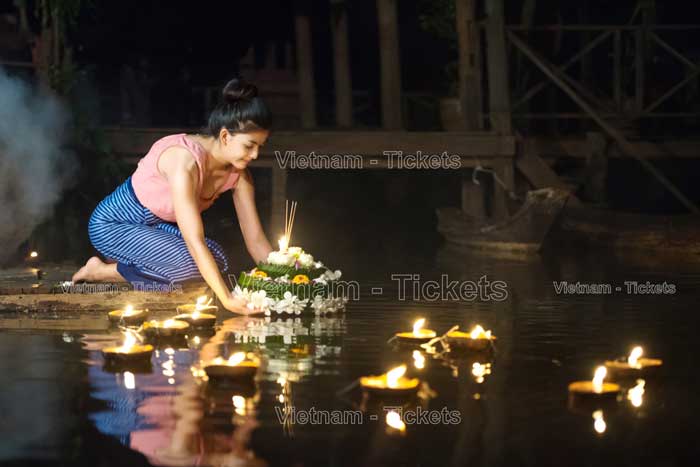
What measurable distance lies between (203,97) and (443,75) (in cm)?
500

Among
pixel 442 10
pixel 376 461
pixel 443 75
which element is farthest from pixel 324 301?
pixel 443 75

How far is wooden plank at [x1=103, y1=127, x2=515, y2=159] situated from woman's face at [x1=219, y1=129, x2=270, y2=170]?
7.03 meters

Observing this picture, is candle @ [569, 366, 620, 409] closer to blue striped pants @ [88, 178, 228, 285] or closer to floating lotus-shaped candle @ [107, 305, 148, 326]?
floating lotus-shaped candle @ [107, 305, 148, 326]

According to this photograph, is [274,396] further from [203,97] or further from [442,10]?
[203,97]

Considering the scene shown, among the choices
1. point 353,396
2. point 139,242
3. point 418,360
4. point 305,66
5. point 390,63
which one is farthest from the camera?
point 305,66

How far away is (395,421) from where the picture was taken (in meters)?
5.69

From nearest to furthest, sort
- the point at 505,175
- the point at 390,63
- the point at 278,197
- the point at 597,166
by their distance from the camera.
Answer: the point at 505,175 < the point at 278,197 < the point at 597,166 < the point at 390,63

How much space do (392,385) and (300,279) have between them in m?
3.07

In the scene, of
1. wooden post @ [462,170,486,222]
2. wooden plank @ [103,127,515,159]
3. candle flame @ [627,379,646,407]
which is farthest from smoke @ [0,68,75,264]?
candle flame @ [627,379,646,407]

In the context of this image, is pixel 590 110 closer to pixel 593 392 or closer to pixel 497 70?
pixel 497 70

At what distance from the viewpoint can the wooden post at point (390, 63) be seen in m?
18.2

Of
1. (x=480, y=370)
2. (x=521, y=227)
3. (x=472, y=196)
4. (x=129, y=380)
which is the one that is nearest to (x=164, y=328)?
(x=129, y=380)

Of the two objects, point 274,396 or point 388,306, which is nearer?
point 274,396

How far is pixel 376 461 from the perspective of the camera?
197 inches
